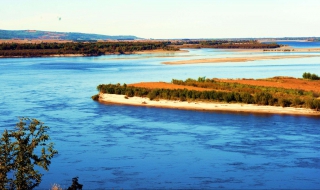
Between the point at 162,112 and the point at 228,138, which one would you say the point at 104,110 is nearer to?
the point at 162,112

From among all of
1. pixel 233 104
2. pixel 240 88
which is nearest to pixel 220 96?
pixel 233 104

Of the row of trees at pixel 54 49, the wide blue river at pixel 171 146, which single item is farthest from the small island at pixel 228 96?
the row of trees at pixel 54 49

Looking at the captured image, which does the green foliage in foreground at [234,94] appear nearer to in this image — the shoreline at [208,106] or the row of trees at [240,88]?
the row of trees at [240,88]

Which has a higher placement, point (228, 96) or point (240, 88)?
point (240, 88)

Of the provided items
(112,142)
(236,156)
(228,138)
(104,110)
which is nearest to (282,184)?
(236,156)

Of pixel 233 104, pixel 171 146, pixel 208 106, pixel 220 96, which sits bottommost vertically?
pixel 171 146

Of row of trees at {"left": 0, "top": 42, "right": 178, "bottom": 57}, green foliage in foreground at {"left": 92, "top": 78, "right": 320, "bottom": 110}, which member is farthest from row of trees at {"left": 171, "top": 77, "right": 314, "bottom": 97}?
row of trees at {"left": 0, "top": 42, "right": 178, "bottom": 57}

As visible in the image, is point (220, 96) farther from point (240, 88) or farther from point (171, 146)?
point (171, 146)
